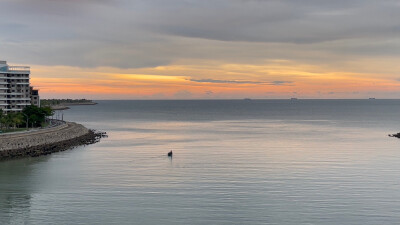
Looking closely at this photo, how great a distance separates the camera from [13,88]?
477 feet

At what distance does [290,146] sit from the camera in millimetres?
92875

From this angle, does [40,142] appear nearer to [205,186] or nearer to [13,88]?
[205,186]

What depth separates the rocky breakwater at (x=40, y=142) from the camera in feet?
253

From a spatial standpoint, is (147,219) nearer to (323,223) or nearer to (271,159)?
(323,223)

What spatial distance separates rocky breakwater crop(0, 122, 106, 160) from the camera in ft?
253

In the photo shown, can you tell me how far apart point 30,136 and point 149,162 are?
29.6m

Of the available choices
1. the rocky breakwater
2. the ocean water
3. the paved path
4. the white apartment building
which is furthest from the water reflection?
the white apartment building

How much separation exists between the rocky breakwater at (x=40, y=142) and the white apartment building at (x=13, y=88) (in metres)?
45.4

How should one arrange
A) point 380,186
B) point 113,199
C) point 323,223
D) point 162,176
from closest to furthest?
point 323,223 → point 113,199 → point 380,186 → point 162,176

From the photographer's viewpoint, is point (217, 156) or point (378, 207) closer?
point (378, 207)

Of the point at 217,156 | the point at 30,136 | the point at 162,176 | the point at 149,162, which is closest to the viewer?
the point at 162,176

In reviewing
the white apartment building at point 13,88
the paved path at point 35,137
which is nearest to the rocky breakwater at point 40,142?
the paved path at point 35,137

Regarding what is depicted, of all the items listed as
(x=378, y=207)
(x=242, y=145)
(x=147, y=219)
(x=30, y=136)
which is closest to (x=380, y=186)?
(x=378, y=207)

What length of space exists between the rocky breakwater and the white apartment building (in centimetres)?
4536
